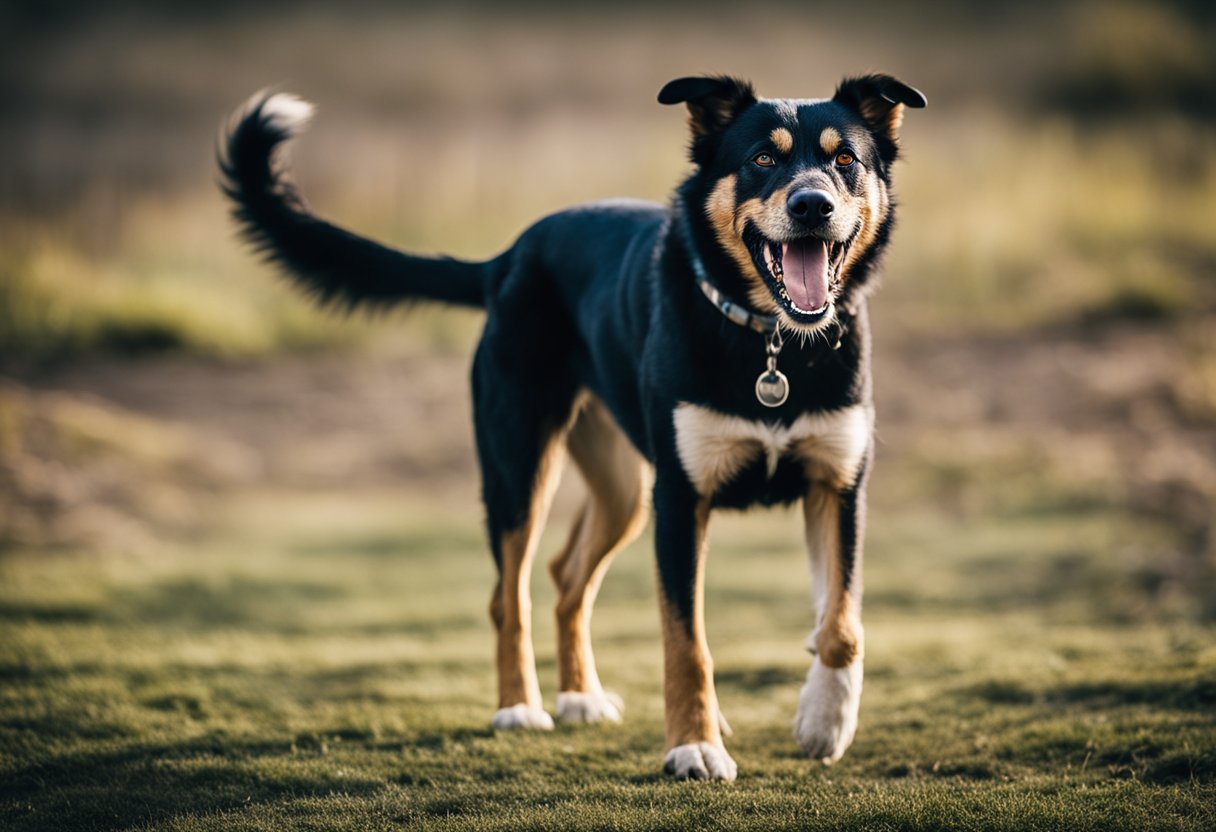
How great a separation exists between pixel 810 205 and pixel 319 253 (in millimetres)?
2566

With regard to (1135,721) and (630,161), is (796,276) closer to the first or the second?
(1135,721)

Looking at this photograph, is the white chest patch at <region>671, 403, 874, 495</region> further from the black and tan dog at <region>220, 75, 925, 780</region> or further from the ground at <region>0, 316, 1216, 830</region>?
the ground at <region>0, 316, 1216, 830</region>

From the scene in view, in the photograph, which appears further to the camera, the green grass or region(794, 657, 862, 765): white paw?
region(794, 657, 862, 765): white paw

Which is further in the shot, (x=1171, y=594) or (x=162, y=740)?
(x=1171, y=594)

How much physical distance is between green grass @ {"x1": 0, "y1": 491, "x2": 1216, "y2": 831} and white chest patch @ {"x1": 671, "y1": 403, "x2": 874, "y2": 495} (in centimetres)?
99

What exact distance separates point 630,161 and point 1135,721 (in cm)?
1175

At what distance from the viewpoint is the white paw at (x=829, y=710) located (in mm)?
4508

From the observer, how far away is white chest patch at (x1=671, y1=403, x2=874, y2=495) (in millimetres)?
4492

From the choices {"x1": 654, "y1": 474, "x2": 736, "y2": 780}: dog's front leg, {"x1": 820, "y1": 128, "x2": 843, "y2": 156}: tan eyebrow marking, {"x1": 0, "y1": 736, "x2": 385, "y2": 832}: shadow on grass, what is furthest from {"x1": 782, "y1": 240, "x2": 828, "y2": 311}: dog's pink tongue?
{"x1": 0, "y1": 736, "x2": 385, "y2": 832}: shadow on grass

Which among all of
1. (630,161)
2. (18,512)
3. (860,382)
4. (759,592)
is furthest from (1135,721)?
(630,161)

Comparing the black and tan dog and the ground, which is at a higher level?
the black and tan dog

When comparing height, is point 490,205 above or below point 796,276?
above

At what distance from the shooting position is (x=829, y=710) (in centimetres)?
452

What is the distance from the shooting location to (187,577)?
8.67 meters
